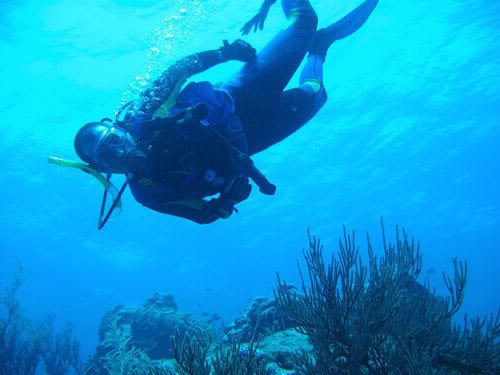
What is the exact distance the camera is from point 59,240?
3409 centimetres

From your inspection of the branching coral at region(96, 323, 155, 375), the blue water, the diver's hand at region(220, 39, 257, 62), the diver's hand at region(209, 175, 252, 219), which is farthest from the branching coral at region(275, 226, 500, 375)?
the blue water

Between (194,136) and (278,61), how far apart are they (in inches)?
82.4

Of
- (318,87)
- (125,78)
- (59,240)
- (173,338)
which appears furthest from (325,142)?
(59,240)

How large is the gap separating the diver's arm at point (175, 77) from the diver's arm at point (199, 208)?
1.08 metres

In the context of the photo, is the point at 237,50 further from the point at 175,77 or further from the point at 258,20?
the point at 258,20

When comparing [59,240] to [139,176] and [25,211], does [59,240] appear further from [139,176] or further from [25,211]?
[139,176]

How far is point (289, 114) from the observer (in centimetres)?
518

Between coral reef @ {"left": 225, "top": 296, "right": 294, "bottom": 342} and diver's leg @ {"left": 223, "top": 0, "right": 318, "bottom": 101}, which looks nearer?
diver's leg @ {"left": 223, "top": 0, "right": 318, "bottom": 101}

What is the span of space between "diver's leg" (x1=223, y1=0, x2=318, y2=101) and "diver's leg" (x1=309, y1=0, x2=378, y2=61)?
0.74 meters

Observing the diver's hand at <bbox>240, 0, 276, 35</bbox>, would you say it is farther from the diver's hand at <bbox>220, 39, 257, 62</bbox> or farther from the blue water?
the blue water

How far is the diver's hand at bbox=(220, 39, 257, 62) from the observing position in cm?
436

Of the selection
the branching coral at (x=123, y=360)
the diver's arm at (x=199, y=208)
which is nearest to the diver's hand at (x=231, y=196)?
the diver's arm at (x=199, y=208)

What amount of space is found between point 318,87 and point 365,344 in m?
3.79

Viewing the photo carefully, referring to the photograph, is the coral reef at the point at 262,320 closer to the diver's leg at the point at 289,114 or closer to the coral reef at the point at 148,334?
the coral reef at the point at 148,334
